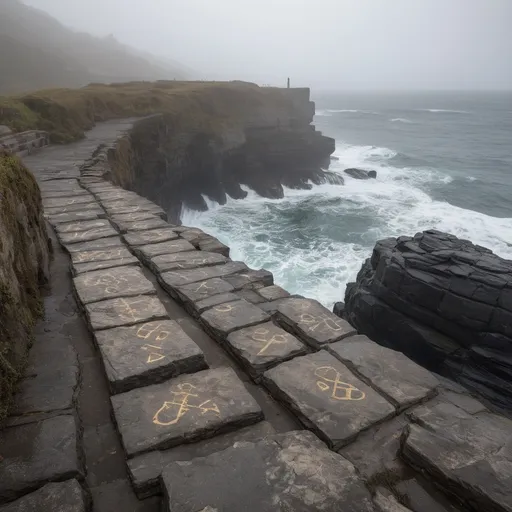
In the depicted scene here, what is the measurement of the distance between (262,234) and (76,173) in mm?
12178

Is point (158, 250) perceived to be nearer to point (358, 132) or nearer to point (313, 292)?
point (313, 292)

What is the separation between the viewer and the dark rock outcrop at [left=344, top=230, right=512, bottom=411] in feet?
27.7

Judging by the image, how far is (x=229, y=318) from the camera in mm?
3480

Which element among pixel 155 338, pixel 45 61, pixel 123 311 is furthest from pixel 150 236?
pixel 45 61

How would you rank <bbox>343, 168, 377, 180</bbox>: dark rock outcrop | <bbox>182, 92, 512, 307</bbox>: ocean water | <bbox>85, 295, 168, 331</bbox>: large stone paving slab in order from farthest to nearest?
<bbox>343, 168, 377, 180</bbox>: dark rock outcrop < <bbox>182, 92, 512, 307</bbox>: ocean water < <bbox>85, 295, 168, 331</bbox>: large stone paving slab

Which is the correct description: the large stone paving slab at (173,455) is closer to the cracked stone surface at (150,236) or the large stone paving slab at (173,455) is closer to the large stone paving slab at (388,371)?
the large stone paving slab at (388,371)

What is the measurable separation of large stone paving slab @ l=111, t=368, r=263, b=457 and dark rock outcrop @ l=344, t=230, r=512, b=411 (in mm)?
7609

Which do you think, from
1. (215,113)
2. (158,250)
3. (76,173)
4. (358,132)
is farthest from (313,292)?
(358,132)

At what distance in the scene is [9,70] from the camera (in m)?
54.3

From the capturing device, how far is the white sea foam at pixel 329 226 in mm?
16359

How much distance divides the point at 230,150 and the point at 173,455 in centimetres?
2549

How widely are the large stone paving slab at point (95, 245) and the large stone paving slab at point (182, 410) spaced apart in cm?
264

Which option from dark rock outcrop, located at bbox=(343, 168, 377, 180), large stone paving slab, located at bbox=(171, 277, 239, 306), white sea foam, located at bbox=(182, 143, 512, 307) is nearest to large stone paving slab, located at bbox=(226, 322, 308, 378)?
large stone paving slab, located at bbox=(171, 277, 239, 306)

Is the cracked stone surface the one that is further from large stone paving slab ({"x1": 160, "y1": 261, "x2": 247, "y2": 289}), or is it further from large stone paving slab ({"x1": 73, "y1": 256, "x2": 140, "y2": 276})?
large stone paving slab ({"x1": 160, "y1": 261, "x2": 247, "y2": 289})
